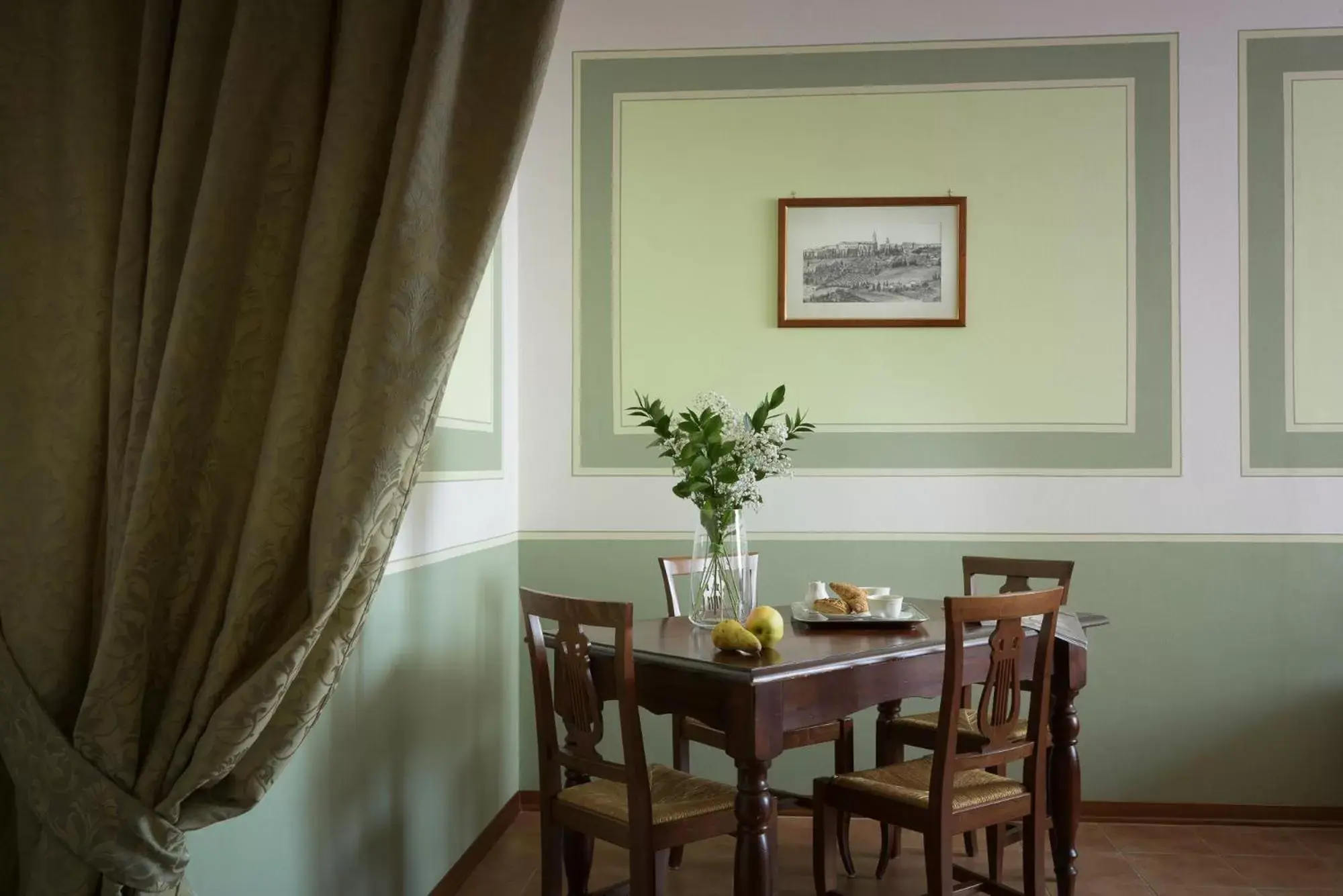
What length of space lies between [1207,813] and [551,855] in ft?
8.43

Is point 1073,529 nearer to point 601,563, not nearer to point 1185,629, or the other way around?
point 1185,629

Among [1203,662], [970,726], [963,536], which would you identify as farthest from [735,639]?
[1203,662]

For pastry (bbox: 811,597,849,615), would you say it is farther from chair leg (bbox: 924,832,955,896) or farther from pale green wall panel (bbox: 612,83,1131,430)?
pale green wall panel (bbox: 612,83,1131,430)

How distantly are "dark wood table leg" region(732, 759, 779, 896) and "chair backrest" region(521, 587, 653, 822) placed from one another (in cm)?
22

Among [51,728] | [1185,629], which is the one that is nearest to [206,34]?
[51,728]

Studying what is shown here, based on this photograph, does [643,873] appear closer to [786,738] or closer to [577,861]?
[577,861]

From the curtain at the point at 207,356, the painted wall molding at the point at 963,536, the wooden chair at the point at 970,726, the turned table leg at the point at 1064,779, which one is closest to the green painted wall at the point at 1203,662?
the painted wall molding at the point at 963,536

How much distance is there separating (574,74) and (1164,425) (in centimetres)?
255

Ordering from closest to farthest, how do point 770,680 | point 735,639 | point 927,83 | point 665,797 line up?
point 770,680 → point 735,639 → point 665,797 → point 927,83

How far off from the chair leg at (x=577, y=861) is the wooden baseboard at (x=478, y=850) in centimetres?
55

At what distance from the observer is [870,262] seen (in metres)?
3.96

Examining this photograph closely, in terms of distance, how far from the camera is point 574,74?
4.03 metres

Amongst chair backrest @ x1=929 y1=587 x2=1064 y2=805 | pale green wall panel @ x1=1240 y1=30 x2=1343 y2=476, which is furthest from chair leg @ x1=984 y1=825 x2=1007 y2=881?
pale green wall panel @ x1=1240 y1=30 x2=1343 y2=476

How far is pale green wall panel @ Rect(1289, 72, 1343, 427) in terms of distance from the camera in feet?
12.5
